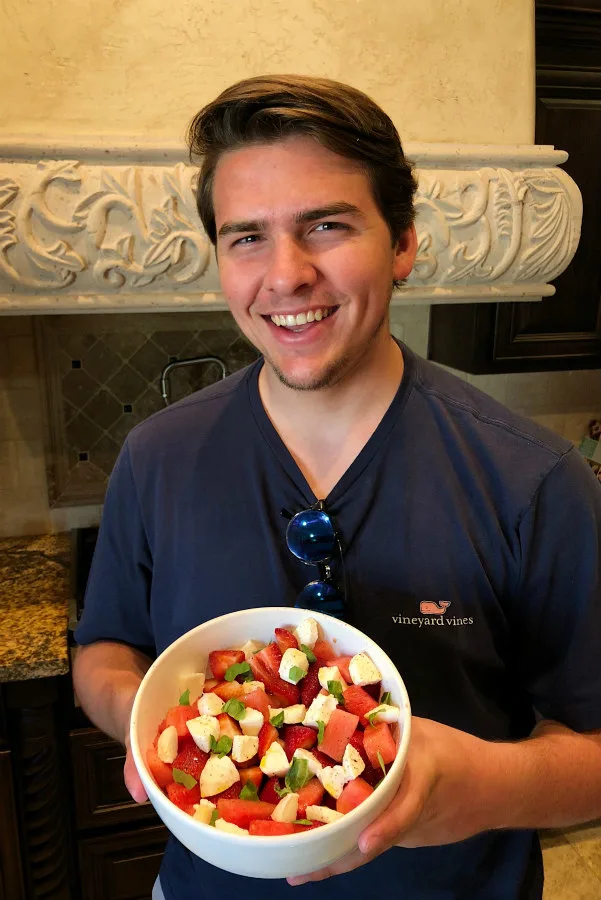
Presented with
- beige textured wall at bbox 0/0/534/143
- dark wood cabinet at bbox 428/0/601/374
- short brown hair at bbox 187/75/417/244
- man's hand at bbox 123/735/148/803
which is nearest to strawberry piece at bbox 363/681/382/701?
man's hand at bbox 123/735/148/803

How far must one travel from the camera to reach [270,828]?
0.51 metres

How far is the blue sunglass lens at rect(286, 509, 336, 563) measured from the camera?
0.80 meters

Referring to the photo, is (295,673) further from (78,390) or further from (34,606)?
(78,390)

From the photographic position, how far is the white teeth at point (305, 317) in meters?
0.82

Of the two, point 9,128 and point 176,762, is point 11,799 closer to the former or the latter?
point 176,762

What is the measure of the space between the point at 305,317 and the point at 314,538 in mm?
280

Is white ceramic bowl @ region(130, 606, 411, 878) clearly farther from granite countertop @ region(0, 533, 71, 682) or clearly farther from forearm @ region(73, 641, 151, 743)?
granite countertop @ region(0, 533, 71, 682)

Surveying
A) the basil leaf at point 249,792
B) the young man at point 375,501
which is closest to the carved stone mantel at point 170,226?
the young man at point 375,501

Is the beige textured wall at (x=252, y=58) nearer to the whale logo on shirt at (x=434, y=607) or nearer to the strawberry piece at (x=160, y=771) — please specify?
the whale logo on shirt at (x=434, y=607)

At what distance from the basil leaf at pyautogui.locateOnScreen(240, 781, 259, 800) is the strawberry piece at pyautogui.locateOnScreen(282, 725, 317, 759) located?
1.6 inches

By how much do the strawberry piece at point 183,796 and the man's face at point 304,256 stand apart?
48 centimetres

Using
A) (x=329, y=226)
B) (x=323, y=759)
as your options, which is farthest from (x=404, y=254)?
(x=323, y=759)

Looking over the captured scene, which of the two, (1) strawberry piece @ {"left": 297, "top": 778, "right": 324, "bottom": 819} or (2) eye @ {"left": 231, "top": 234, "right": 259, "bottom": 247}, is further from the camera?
(2) eye @ {"left": 231, "top": 234, "right": 259, "bottom": 247}

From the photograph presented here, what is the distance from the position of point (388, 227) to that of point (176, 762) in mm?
689
